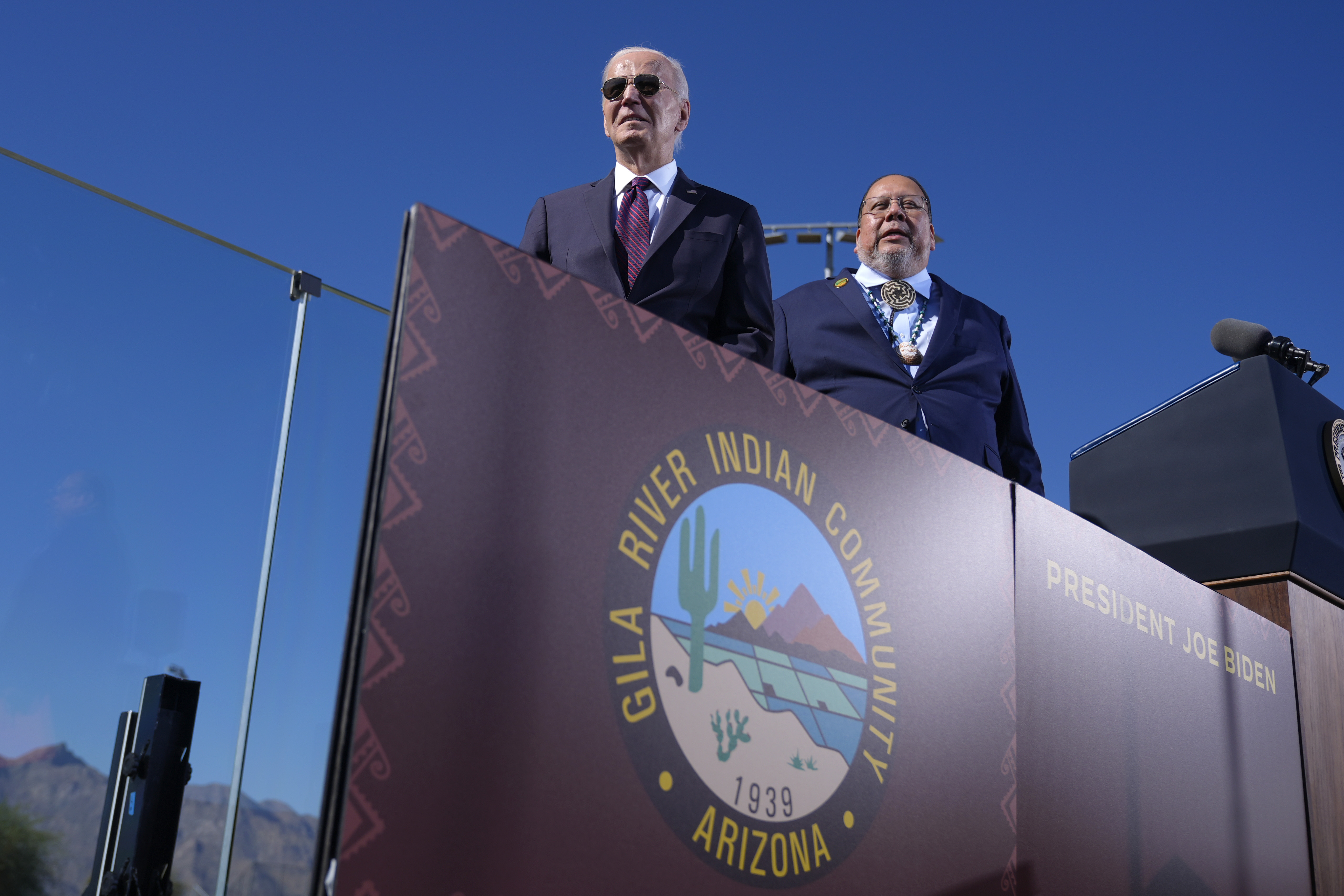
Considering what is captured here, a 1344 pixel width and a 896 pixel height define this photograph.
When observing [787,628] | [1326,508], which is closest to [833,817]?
[787,628]

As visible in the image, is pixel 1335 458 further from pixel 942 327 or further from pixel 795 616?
pixel 795 616

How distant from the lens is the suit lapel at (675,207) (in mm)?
1828

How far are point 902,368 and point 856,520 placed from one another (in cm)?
86

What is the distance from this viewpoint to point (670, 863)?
3.84 feet

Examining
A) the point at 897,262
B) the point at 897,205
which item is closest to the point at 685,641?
the point at 897,262

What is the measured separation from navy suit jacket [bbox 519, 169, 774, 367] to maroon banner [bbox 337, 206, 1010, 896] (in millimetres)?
379

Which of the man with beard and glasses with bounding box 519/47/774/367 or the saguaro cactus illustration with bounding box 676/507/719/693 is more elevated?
the man with beard and glasses with bounding box 519/47/774/367

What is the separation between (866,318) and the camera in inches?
92.5

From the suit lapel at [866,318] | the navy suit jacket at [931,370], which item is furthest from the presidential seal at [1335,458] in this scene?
the suit lapel at [866,318]

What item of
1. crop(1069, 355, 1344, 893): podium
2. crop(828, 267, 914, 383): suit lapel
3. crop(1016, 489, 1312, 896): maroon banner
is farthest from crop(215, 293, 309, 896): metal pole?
crop(1069, 355, 1344, 893): podium

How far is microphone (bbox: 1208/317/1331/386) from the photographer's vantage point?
3.10 meters

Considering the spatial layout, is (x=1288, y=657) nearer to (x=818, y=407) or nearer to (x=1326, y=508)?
(x=1326, y=508)

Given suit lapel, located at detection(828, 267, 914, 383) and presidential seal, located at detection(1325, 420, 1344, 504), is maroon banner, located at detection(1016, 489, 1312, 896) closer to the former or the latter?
suit lapel, located at detection(828, 267, 914, 383)

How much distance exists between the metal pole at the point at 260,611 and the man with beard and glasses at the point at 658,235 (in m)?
0.82
